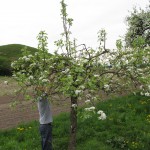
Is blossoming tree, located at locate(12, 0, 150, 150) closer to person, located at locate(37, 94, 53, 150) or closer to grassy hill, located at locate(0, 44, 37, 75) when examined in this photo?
person, located at locate(37, 94, 53, 150)

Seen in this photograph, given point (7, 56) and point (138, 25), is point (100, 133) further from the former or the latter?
point (7, 56)

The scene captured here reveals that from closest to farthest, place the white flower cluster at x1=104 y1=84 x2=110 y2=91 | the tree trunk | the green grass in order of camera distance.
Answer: the white flower cluster at x1=104 y1=84 x2=110 y2=91 → the tree trunk → the green grass

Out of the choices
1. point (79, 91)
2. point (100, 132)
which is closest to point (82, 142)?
point (100, 132)

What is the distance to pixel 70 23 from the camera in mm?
12148

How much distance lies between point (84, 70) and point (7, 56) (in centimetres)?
4277

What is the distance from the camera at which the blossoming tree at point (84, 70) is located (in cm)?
1048

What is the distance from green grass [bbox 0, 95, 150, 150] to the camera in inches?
576

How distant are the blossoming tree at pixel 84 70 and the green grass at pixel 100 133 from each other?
2.87 m

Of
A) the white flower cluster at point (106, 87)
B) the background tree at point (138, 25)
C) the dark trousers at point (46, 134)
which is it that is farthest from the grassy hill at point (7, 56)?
the white flower cluster at point (106, 87)

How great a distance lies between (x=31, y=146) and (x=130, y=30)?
19.7 m

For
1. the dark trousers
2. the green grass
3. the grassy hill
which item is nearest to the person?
the dark trousers

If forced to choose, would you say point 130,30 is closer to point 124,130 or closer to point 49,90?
point 124,130

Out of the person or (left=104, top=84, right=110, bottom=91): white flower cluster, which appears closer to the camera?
(left=104, top=84, right=110, bottom=91): white flower cluster

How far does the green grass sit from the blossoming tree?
9.42 feet
